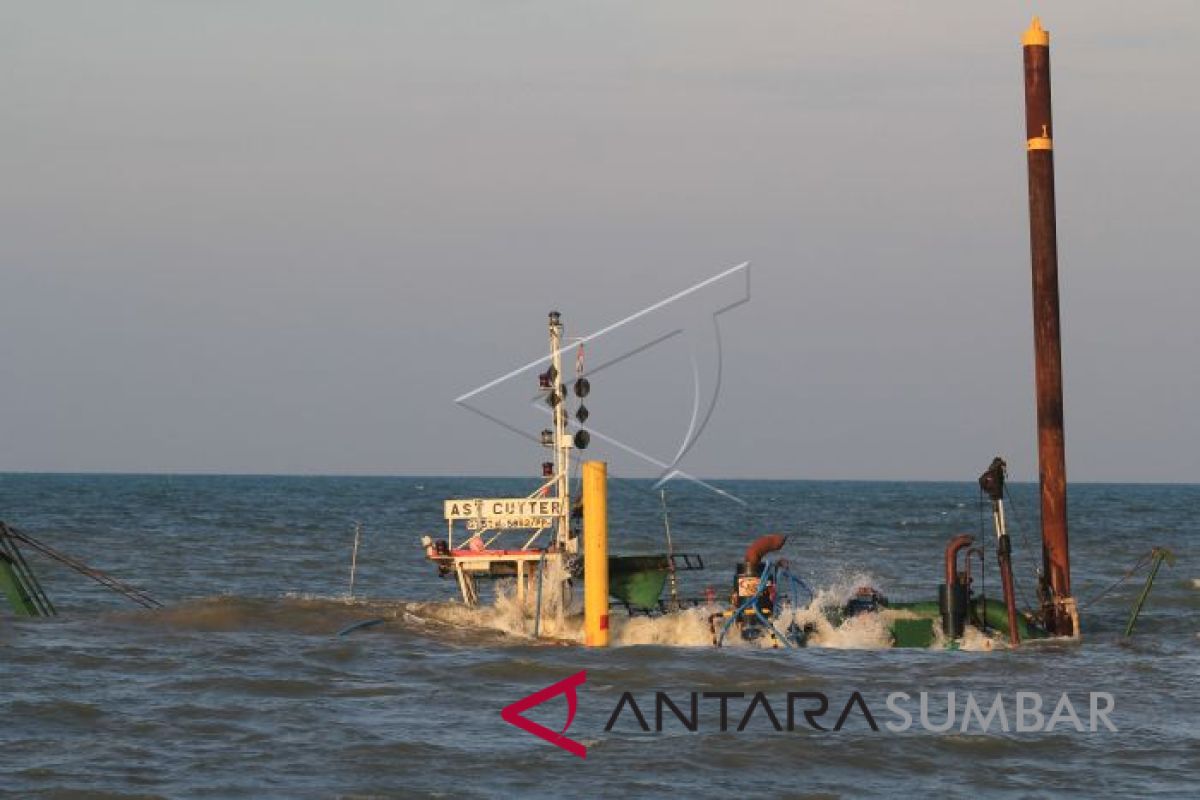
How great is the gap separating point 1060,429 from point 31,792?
1855 centimetres

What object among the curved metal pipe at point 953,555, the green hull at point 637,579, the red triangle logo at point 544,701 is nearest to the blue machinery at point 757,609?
the green hull at point 637,579

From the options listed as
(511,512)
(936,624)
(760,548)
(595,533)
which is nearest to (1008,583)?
(936,624)

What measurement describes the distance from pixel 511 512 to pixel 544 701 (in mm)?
7161

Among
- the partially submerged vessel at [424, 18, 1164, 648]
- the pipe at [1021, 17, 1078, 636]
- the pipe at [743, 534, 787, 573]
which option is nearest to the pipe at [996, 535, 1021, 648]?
the partially submerged vessel at [424, 18, 1164, 648]

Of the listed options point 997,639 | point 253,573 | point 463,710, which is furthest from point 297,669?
point 253,573

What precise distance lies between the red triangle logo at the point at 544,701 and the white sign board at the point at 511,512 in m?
4.98

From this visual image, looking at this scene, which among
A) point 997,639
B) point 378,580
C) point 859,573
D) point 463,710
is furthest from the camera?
point 859,573

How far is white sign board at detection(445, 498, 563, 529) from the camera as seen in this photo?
29.9 meters

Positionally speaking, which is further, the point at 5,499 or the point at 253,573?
the point at 5,499

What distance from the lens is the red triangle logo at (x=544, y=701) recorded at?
20328mm

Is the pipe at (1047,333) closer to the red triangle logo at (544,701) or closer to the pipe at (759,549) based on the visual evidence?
the pipe at (759,549)

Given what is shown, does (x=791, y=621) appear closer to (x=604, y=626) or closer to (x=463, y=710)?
(x=604, y=626)

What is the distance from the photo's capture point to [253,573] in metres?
50.2

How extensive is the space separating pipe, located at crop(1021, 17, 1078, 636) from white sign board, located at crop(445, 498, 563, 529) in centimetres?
818
